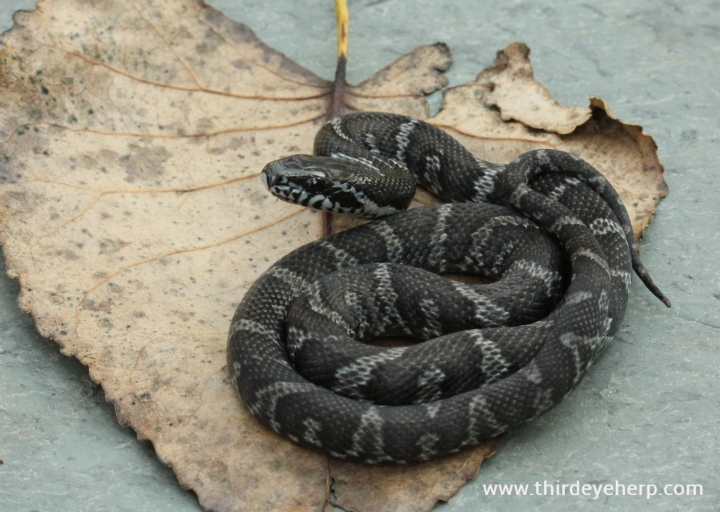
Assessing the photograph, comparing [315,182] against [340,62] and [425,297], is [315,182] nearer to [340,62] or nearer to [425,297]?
[425,297]

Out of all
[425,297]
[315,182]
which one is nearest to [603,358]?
[425,297]

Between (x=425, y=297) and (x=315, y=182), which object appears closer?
(x=425, y=297)

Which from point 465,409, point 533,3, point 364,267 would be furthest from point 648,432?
point 533,3

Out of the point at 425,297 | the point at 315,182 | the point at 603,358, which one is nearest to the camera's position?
the point at 603,358

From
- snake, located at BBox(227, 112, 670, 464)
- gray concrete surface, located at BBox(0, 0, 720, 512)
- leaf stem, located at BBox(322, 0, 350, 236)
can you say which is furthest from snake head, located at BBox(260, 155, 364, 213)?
→ gray concrete surface, located at BBox(0, 0, 720, 512)

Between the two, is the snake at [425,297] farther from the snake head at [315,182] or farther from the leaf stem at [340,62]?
the leaf stem at [340,62]

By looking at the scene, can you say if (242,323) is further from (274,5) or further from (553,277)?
(274,5)
